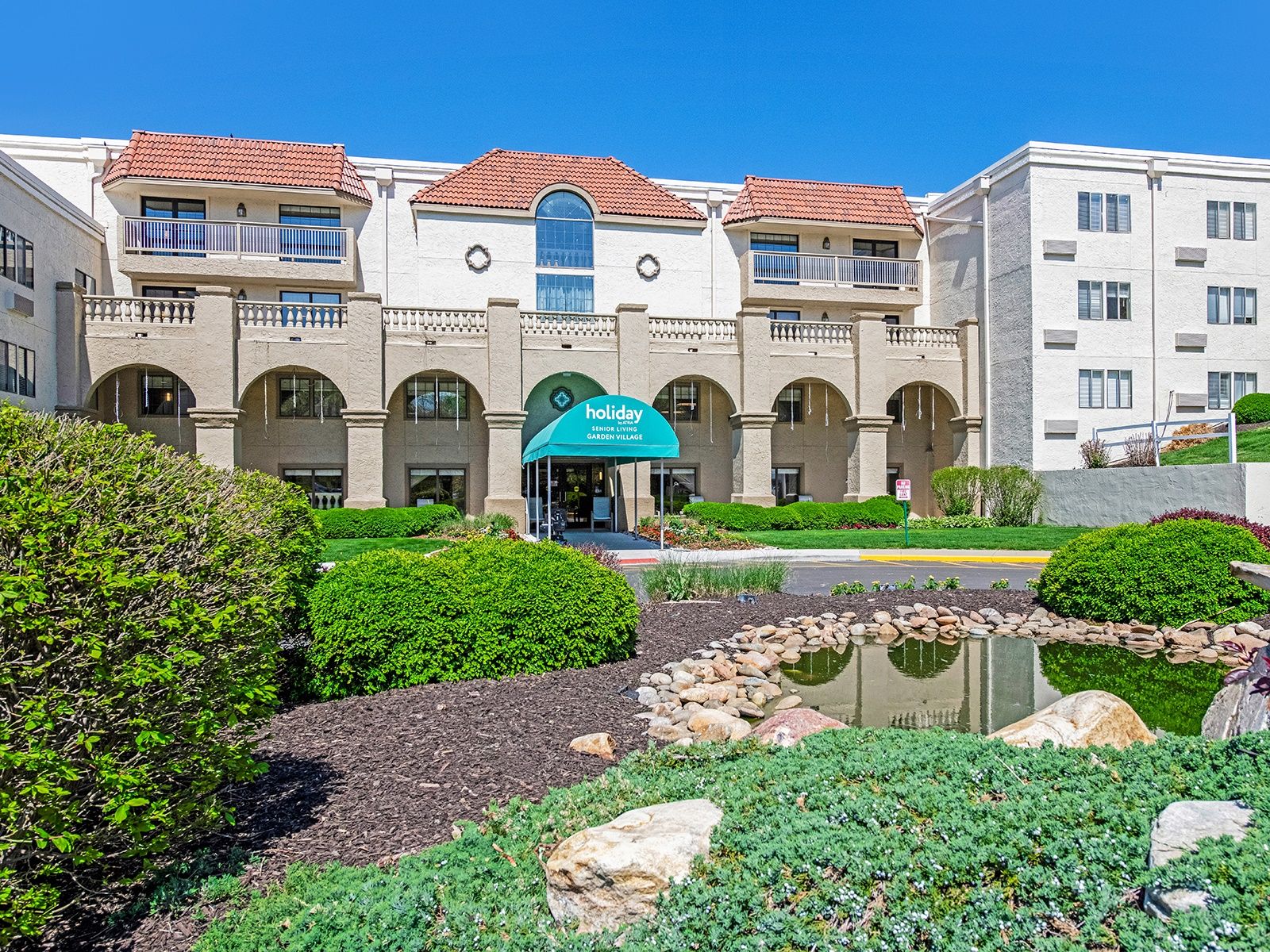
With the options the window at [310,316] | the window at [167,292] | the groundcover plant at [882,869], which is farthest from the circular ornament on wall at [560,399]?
the groundcover plant at [882,869]

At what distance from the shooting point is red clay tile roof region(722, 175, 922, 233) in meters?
33.8

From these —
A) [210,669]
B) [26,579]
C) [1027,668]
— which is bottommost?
[1027,668]

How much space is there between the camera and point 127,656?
3.91 metres

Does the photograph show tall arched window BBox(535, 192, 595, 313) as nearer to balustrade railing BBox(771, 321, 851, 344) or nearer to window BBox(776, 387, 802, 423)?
balustrade railing BBox(771, 321, 851, 344)

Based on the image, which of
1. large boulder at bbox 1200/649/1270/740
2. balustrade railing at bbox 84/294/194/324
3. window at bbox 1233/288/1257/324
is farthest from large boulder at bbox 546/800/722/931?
window at bbox 1233/288/1257/324

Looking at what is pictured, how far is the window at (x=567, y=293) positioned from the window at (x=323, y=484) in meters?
9.76

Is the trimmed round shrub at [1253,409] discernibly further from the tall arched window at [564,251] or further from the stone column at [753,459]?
the tall arched window at [564,251]

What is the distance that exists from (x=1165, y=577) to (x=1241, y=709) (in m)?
7.91

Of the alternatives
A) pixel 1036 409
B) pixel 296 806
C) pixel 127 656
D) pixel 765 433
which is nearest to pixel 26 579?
pixel 127 656

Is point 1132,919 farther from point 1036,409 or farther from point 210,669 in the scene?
point 1036,409

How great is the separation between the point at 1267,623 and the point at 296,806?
40.2 feet

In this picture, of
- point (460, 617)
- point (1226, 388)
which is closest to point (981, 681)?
point (460, 617)

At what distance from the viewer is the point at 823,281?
33.9 metres

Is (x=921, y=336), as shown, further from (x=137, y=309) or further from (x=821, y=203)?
(x=137, y=309)
